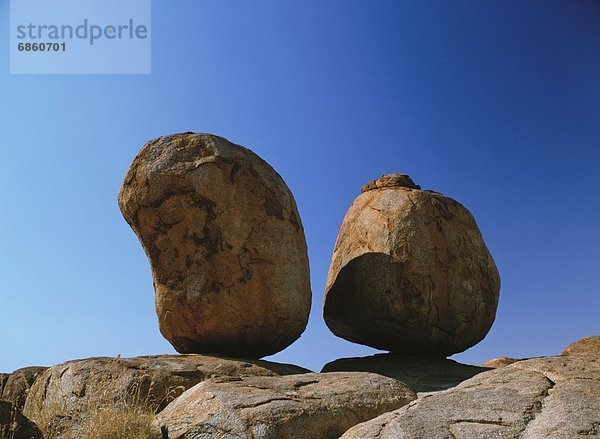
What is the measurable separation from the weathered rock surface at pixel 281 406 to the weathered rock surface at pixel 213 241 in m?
2.26

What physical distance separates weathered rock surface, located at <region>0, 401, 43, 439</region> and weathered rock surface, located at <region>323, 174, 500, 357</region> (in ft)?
19.2

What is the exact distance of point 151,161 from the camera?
8766mm

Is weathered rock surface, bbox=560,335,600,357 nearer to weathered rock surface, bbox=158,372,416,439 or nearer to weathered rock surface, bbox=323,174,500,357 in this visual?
weathered rock surface, bbox=323,174,500,357

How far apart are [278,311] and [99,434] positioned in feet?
11.4

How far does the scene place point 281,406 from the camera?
5500 mm

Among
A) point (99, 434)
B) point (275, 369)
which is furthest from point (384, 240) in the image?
point (99, 434)

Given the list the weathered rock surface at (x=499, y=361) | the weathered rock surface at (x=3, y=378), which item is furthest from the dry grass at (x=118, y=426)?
the weathered rock surface at (x=499, y=361)

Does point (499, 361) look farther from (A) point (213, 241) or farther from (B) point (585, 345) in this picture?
(A) point (213, 241)

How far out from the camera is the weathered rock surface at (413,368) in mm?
9356

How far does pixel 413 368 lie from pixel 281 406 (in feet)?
17.0

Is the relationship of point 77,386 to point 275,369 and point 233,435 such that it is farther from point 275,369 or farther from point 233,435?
point 233,435

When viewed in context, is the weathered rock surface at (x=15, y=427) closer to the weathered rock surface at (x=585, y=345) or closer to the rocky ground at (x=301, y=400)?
the rocky ground at (x=301, y=400)

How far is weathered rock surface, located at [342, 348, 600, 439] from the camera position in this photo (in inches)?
161

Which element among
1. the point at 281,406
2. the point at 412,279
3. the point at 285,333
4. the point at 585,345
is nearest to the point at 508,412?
the point at 281,406
